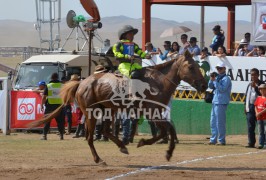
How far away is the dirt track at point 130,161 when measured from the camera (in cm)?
1433

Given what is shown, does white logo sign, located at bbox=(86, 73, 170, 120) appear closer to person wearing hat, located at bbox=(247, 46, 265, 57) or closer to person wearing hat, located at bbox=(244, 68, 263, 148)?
person wearing hat, located at bbox=(244, 68, 263, 148)

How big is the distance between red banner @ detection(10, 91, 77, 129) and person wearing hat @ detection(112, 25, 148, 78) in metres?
9.14

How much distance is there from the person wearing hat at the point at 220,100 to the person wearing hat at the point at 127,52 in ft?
14.2

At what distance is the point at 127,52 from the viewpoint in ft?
56.1

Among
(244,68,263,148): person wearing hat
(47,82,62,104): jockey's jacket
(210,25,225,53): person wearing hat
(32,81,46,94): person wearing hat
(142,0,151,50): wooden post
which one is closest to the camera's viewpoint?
(244,68,263,148): person wearing hat

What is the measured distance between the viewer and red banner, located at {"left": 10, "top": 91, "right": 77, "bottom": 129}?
84.9ft

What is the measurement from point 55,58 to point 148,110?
1284 cm

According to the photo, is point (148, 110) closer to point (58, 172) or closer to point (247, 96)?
point (58, 172)

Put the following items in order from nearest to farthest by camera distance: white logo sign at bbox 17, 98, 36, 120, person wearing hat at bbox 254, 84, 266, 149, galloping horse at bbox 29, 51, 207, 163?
galloping horse at bbox 29, 51, 207, 163 → person wearing hat at bbox 254, 84, 266, 149 → white logo sign at bbox 17, 98, 36, 120

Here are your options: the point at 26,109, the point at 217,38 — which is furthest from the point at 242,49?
the point at 26,109

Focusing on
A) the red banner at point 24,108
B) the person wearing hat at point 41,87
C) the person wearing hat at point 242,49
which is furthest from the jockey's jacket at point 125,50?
the red banner at point 24,108

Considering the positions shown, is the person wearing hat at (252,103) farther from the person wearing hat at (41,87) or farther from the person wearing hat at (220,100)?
the person wearing hat at (41,87)

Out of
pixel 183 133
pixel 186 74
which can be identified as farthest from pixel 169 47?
pixel 186 74

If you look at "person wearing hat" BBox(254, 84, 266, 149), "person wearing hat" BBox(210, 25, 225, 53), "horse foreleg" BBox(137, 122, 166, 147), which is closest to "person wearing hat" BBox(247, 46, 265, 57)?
"person wearing hat" BBox(210, 25, 225, 53)
